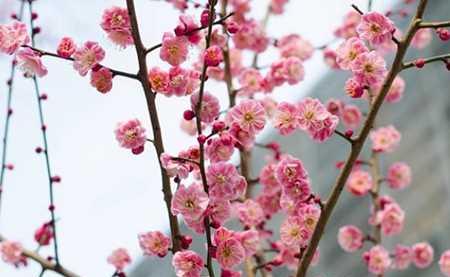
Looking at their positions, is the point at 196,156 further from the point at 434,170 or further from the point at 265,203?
the point at 434,170

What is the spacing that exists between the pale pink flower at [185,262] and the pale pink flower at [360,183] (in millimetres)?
861

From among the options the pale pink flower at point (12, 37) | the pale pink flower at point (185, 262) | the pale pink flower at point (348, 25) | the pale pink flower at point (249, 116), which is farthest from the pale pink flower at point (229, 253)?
the pale pink flower at point (348, 25)

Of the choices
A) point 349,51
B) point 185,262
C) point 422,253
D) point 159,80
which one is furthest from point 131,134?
point 422,253

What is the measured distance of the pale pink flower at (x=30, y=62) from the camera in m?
1.21

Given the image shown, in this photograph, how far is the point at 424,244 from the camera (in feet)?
6.45

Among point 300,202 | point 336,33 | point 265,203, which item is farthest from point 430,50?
point 300,202

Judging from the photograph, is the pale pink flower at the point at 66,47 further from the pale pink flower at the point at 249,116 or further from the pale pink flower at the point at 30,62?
the pale pink flower at the point at 249,116

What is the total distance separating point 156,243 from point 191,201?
145 millimetres

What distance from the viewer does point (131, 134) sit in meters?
1.22

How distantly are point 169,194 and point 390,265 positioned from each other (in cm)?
84

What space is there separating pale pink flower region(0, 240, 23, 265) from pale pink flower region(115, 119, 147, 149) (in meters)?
0.52

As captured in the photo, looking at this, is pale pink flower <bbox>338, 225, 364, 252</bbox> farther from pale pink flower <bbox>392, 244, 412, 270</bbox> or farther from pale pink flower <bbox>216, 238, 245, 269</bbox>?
pale pink flower <bbox>216, 238, 245, 269</bbox>

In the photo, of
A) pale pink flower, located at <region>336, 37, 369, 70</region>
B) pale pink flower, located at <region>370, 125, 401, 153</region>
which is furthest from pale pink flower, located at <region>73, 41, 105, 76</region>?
pale pink flower, located at <region>370, 125, 401, 153</region>

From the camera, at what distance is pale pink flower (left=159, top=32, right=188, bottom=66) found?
48.6 inches
